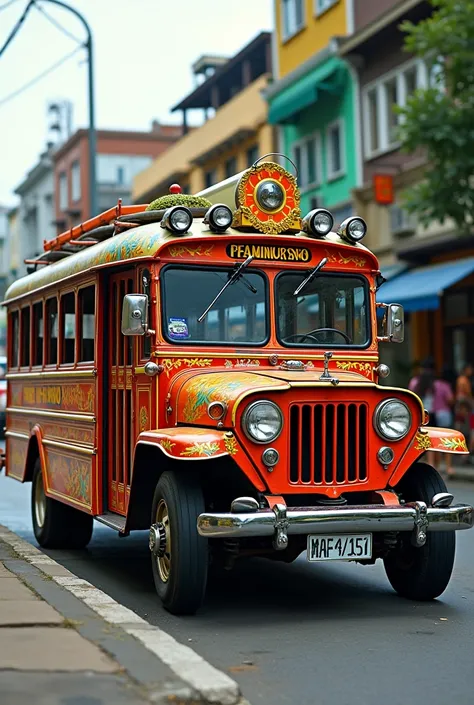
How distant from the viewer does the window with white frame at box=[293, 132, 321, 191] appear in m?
30.3

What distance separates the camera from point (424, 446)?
300 inches

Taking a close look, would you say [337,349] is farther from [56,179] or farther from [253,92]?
[56,179]

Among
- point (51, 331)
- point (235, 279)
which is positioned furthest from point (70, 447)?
point (235, 279)

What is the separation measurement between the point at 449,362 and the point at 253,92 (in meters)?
11.7

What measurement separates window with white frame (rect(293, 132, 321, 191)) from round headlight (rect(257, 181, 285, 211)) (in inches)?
866

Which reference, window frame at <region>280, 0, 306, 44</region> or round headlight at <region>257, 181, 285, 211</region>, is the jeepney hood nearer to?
round headlight at <region>257, 181, 285, 211</region>

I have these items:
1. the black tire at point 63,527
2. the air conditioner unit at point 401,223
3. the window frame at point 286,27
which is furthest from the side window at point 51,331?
the window frame at point 286,27

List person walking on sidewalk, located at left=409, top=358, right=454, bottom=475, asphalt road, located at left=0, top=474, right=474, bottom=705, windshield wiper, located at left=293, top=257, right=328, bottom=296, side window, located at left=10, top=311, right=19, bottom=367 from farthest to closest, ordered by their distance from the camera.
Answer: person walking on sidewalk, located at left=409, top=358, right=454, bottom=475 < side window, located at left=10, top=311, right=19, bottom=367 < windshield wiper, located at left=293, top=257, right=328, bottom=296 < asphalt road, located at left=0, top=474, right=474, bottom=705

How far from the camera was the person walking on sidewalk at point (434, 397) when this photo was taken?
1917 cm

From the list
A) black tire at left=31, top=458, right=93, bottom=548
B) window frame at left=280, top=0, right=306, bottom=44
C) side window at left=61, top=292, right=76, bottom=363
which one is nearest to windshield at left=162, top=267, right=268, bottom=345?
side window at left=61, top=292, right=76, bottom=363

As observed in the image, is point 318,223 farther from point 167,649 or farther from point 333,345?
point 167,649

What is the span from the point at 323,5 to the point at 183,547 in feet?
80.7

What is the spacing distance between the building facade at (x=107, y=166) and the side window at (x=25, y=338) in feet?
156

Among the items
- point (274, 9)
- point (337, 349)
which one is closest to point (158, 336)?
point (337, 349)
